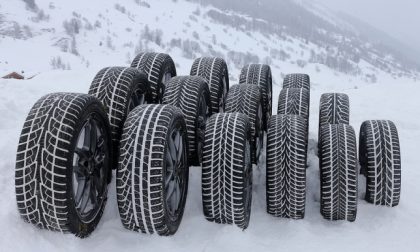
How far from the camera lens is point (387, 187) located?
5133 millimetres

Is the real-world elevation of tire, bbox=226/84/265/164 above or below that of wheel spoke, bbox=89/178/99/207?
above

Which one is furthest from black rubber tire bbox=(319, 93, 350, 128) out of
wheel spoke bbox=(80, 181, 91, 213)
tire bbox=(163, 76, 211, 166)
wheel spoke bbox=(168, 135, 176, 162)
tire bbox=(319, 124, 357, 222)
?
wheel spoke bbox=(80, 181, 91, 213)

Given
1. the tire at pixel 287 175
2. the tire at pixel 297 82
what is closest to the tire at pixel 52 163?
the tire at pixel 287 175

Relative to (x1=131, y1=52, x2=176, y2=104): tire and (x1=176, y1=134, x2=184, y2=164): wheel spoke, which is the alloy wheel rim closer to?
(x1=176, y1=134, x2=184, y2=164): wheel spoke

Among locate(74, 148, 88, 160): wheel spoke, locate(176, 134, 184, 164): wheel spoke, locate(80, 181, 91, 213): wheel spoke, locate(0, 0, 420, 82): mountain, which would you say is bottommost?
locate(0, 0, 420, 82): mountain

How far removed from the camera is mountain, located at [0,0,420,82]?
302 feet

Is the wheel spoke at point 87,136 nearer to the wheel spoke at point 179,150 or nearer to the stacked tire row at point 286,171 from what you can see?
the wheel spoke at point 179,150

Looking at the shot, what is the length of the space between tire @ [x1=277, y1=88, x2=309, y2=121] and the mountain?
46.7 meters

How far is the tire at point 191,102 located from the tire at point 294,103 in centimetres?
198

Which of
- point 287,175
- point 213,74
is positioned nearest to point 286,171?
point 287,175

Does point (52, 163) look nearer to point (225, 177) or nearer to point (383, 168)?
point (225, 177)

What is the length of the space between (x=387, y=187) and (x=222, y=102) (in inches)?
142

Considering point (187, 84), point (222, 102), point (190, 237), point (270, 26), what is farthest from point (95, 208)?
point (270, 26)

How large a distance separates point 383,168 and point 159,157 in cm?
321
